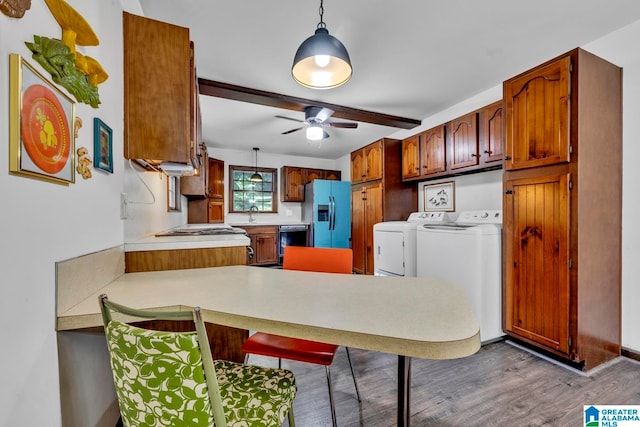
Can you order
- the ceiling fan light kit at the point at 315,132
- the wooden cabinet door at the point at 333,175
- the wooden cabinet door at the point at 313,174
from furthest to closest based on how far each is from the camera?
1. the wooden cabinet door at the point at 333,175
2. the wooden cabinet door at the point at 313,174
3. the ceiling fan light kit at the point at 315,132

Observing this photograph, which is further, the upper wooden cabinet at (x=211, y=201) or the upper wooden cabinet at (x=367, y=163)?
the upper wooden cabinet at (x=211, y=201)

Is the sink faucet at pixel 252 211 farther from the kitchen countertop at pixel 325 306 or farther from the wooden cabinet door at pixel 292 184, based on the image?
the kitchen countertop at pixel 325 306

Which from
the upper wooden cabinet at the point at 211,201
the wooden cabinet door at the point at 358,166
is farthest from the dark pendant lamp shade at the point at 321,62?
the upper wooden cabinet at the point at 211,201

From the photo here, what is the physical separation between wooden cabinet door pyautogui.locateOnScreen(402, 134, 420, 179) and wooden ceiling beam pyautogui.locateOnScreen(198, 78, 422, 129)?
0.29 m

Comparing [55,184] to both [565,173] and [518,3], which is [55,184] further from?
[565,173]

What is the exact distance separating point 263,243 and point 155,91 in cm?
397

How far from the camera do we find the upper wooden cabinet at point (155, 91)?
1484 millimetres

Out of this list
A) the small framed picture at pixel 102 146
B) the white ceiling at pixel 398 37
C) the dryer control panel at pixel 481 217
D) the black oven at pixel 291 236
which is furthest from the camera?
the black oven at pixel 291 236

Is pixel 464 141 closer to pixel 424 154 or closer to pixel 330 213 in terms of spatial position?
pixel 424 154

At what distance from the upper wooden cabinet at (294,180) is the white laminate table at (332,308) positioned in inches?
178

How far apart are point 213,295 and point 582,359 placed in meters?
2.45

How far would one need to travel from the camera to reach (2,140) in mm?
659

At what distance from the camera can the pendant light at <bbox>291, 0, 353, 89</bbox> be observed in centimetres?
139

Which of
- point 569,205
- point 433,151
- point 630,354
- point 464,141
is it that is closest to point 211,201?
point 433,151
